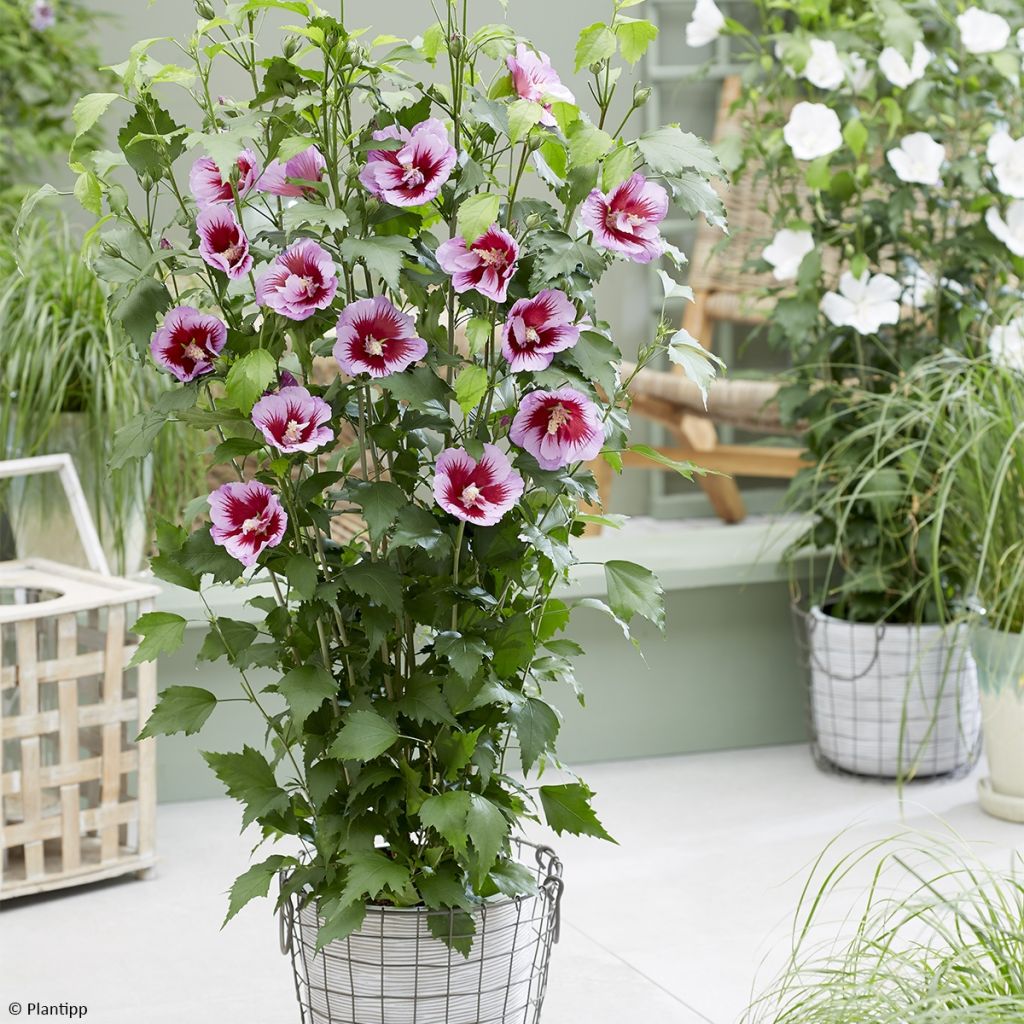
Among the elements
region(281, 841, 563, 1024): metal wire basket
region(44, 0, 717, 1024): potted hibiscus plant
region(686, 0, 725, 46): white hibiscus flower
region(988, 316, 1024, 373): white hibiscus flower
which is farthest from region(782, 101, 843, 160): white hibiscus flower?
region(281, 841, 563, 1024): metal wire basket

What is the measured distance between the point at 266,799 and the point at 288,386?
14.8 inches

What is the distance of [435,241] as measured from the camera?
1.34 meters

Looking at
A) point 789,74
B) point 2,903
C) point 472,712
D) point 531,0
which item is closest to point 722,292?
point 531,0

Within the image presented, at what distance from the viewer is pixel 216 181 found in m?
1.27

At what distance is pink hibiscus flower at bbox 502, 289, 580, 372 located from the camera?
123cm

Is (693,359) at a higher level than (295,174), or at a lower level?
lower

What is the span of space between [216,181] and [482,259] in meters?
→ 0.23

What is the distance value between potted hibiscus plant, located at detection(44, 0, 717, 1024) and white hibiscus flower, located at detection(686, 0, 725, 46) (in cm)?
128

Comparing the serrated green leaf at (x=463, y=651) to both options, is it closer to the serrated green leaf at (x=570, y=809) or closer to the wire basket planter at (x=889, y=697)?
the serrated green leaf at (x=570, y=809)

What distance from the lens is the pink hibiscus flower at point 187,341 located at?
4.09 ft

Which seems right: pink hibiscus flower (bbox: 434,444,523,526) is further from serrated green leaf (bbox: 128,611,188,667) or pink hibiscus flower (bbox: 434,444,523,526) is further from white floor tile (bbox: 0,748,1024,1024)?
white floor tile (bbox: 0,748,1024,1024)

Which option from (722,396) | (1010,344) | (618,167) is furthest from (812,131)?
(618,167)

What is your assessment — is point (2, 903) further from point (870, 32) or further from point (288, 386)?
point (870, 32)

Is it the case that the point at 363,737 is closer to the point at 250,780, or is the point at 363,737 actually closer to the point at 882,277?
the point at 250,780
